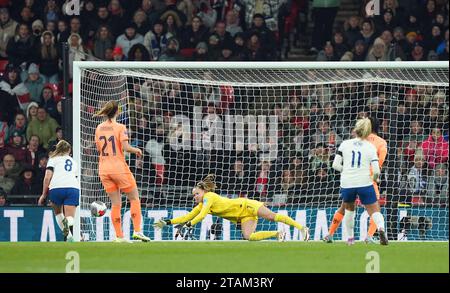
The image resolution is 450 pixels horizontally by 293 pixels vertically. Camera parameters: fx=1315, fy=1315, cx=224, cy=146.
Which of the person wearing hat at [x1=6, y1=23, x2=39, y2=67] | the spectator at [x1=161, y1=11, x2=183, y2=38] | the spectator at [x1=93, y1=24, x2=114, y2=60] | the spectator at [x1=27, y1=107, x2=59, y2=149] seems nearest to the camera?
the spectator at [x1=27, y1=107, x2=59, y2=149]

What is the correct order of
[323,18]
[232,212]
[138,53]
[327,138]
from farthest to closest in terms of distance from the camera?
[323,18] < [138,53] < [327,138] < [232,212]

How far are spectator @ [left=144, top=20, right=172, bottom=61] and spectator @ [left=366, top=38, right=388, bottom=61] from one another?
3.92m

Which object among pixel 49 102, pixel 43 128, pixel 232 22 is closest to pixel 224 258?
pixel 43 128

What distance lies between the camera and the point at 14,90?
2467 centimetres

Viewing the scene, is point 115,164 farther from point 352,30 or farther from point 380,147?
point 352,30

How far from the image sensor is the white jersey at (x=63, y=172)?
61.4ft

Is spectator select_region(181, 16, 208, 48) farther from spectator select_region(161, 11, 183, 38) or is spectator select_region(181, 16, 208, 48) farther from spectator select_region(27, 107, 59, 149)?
spectator select_region(27, 107, 59, 149)

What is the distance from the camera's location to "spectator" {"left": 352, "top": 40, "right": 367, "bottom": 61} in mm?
24844

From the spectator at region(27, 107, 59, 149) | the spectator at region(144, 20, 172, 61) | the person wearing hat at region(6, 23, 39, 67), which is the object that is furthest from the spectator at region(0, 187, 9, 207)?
the spectator at region(144, 20, 172, 61)

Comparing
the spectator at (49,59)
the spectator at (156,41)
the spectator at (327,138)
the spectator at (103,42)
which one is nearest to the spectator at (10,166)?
the spectator at (49,59)

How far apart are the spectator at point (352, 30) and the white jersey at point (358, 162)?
8.44 m

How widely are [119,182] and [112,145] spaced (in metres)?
0.51

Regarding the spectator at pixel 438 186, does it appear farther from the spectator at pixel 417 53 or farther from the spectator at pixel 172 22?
the spectator at pixel 172 22
